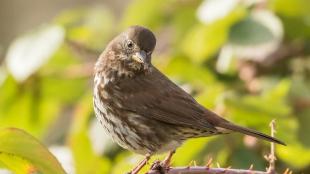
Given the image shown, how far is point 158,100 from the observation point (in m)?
5.10

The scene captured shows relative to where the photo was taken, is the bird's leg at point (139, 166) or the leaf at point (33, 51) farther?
the leaf at point (33, 51)

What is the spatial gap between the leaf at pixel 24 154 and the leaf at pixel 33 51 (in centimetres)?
232

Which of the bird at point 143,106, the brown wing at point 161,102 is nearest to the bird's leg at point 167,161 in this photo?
the bird at point 143,106

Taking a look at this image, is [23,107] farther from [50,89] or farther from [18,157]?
[18,157]

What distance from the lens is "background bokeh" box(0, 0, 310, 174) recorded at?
5.67 meters

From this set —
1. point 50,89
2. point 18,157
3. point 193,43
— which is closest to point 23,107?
point 50,89

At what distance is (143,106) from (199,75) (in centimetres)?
143

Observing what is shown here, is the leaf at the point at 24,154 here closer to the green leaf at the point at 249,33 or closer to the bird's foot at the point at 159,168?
the bird's foot at the point at 159,168

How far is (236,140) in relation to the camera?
5754 millimetres

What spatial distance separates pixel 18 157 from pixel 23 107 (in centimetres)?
284

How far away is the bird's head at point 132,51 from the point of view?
5.02 m

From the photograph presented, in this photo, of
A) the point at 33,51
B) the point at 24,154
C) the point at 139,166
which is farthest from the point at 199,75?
the point at 24,154

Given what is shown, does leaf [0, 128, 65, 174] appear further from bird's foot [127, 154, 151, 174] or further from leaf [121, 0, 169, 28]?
leaf [121, 0, 169, 28]

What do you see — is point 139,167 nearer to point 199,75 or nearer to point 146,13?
point 199,75
